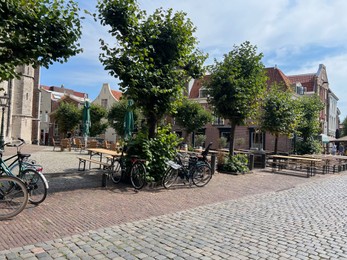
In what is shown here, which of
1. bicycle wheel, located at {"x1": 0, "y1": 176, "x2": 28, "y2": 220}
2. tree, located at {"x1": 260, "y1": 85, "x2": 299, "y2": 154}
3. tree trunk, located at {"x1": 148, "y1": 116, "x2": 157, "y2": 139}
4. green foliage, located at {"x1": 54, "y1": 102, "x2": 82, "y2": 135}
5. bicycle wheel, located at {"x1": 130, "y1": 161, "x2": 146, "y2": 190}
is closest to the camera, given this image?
bicycle wheel, located at {"x1": 0, "y1": 176, "x2": 28, "y2": 220}

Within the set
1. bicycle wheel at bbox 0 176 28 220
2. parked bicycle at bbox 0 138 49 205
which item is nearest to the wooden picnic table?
parked bicycle at bbox 0 138 49 205

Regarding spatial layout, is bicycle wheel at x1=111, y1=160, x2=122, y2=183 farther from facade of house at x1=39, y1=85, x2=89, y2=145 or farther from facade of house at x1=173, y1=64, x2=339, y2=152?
facade of house at x1=39, y1=85, x2=89, y2=145

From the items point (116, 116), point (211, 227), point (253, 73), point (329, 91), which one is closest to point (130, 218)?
point (211, 227)

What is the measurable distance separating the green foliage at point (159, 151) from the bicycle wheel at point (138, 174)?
30cm

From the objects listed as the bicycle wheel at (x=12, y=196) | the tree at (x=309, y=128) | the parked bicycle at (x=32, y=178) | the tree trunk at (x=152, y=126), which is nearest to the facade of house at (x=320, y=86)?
the tree at (x=309, y=128)

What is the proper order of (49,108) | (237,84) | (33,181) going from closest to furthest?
(33,181)
(237,84)
(49,108)

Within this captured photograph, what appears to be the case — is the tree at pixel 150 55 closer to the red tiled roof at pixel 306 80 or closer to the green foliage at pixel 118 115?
the green foliage at pixel 118 115

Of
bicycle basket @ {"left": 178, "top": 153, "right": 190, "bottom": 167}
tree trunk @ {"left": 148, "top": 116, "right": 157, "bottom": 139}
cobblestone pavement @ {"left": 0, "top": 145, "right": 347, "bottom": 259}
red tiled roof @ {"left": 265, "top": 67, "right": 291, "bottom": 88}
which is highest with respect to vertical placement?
red tiled roof @ {"left": 265, "top": 67, "right": 291, "bottom": 88}

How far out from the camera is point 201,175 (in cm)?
948

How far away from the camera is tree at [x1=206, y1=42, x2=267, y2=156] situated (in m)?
12.8

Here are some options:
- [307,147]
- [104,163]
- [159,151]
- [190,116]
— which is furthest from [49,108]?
[159,151]

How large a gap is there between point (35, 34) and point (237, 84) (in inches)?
331

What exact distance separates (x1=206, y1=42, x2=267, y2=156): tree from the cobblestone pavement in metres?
5.27

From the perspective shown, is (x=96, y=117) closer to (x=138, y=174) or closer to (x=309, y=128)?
(x=309, y=128)
